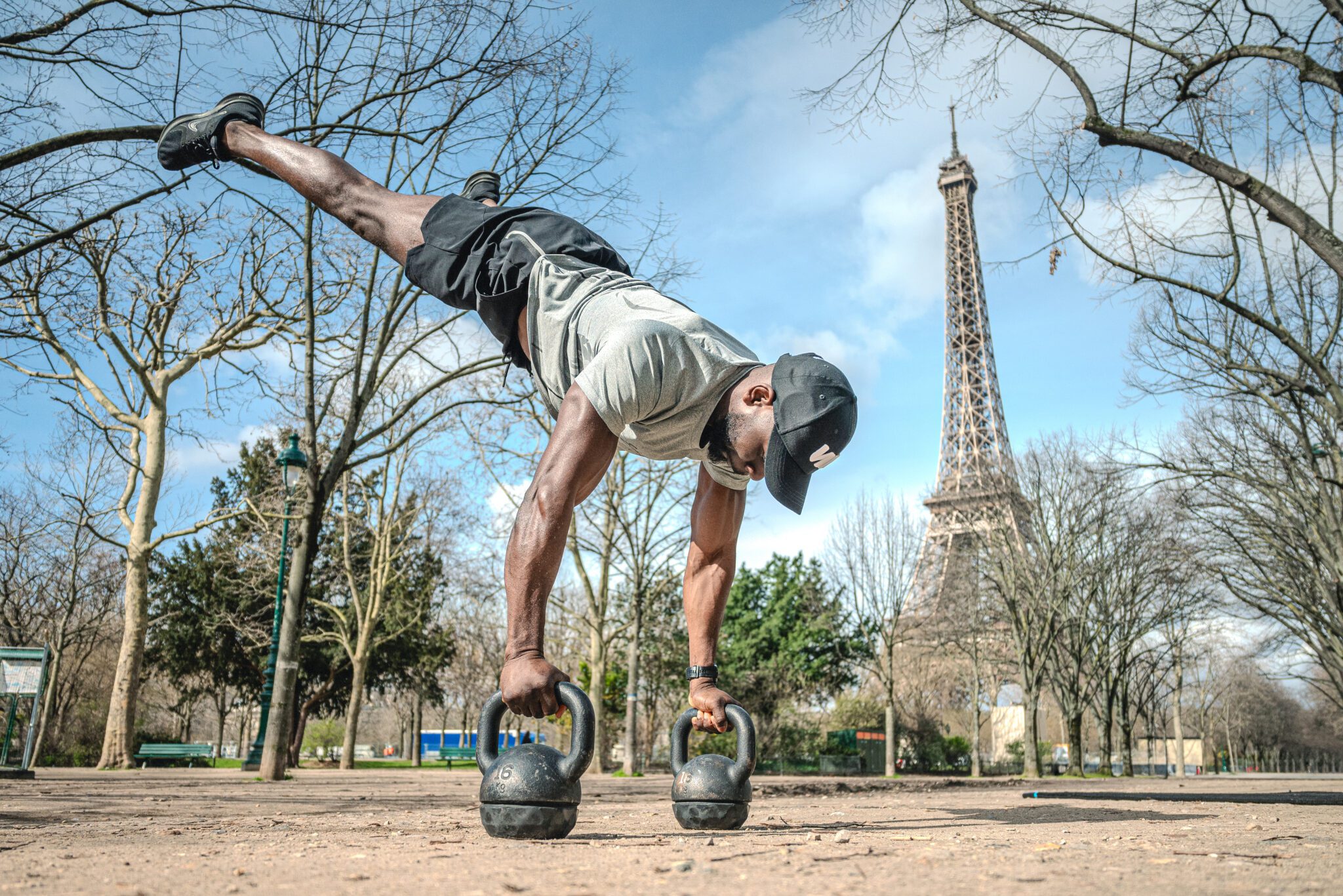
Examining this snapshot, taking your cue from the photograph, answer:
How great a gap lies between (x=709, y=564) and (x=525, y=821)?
1334 mm

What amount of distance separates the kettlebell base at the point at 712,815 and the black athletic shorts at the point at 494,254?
178cm

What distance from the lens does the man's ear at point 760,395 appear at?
9.78 feet

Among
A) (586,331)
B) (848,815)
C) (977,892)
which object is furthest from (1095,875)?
(848,815)

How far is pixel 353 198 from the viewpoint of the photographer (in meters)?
3.69

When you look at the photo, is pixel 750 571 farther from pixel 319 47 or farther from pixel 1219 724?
pixel 1219 724

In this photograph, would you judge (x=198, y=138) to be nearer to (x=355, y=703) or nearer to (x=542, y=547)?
(x=542, y=547)

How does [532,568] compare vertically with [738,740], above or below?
above

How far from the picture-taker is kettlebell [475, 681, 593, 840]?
259 cm

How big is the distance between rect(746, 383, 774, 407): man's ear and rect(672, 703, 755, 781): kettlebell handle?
3.38ft

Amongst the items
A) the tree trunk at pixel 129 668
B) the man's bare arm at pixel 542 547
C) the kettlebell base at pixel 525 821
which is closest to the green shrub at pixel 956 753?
the tree trunk at pixel 129 668

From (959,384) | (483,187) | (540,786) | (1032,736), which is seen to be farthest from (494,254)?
(959,384)

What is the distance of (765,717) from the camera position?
29609 mm

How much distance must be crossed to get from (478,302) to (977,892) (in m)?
2.58

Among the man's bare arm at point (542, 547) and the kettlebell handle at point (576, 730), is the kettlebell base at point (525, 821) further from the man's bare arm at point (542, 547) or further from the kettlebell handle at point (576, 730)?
the man's bare arm at point (542, 547)
